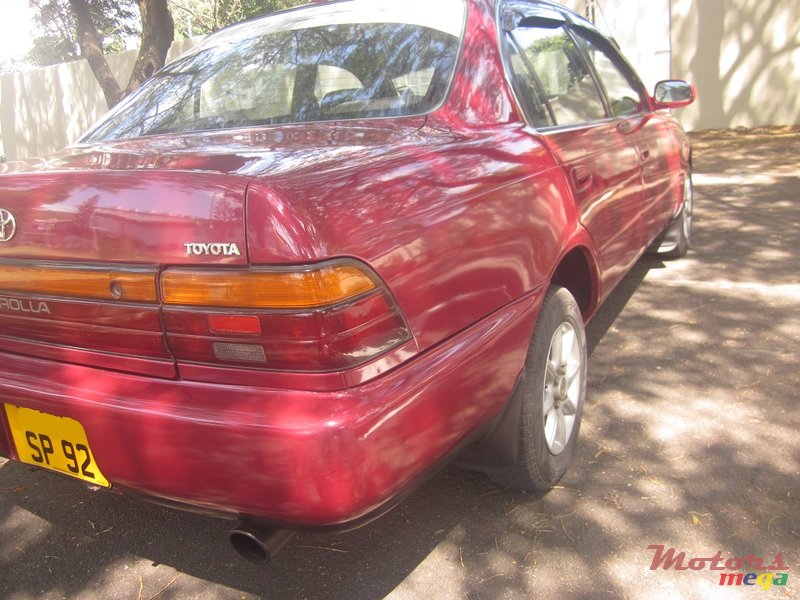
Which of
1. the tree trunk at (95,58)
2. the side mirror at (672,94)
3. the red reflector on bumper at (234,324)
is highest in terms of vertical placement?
the tree trunk at (95,58)

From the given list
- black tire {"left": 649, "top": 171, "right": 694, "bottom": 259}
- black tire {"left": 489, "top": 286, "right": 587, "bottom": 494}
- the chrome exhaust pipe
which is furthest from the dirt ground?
black tire {"left": 649, "top": 171, "right": 694, "bottom": 259}

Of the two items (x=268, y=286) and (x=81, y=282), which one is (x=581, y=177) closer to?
(x=268, y=286)

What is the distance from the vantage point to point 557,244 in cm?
249

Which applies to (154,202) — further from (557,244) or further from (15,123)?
(15,123)

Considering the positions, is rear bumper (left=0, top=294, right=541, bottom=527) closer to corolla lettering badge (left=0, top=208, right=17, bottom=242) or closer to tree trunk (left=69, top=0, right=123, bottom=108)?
corolla lettering badge (left=0, top=208, right=17, bottom=242)

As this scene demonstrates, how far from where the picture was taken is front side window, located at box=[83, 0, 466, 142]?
2.49m

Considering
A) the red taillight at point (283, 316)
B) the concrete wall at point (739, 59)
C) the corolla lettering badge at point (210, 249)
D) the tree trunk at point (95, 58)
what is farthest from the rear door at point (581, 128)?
the tree trunk at point (95, 58)

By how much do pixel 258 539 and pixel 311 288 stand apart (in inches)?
24.0

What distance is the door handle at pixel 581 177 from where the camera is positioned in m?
2.70

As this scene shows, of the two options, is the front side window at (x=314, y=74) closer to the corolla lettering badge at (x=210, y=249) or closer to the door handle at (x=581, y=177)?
the door handle at (x=581, y=177)

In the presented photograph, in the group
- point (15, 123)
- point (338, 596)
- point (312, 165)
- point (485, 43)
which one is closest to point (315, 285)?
point (312, 165)

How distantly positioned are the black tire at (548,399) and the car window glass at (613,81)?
1.46 m

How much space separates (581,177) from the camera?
277 centimetres

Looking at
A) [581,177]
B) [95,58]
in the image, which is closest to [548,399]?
[581,177]
